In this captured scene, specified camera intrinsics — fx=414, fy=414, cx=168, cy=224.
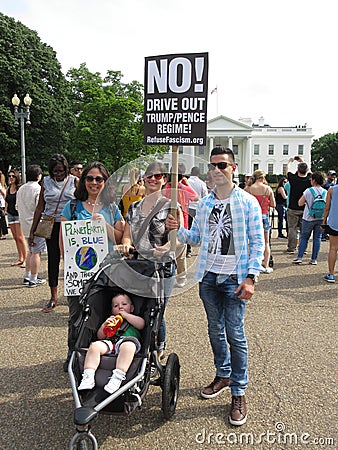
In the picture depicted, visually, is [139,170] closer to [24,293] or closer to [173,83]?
[173,83]

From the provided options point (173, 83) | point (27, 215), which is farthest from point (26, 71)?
point (173, 83)

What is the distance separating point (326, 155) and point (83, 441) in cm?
9686

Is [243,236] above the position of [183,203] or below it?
below

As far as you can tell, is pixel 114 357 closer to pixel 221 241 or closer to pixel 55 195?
pixel 221 241

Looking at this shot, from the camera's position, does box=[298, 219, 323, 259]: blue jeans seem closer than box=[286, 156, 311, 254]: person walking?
Yes

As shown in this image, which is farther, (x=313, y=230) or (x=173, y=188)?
(x=313, y=230)

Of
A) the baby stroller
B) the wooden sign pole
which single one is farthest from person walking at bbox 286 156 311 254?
the baby stroller

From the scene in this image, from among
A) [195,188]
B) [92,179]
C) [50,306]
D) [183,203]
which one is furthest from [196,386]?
[50,306]

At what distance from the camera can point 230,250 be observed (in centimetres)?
311

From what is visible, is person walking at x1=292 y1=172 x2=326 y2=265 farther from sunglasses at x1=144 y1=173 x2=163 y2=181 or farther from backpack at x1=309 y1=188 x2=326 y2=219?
sunglasses at x1=144 y1=173 x2=163 y2=181

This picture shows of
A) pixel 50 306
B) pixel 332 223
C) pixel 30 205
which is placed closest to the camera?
pixel 50 306

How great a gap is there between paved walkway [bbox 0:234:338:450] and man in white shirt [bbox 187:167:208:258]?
1.87ft

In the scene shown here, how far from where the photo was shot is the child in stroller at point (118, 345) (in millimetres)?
2617

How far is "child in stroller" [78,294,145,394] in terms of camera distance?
2.62 meters
